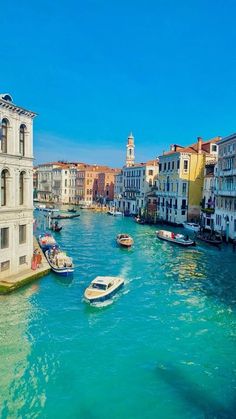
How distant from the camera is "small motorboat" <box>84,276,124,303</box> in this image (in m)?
17.6

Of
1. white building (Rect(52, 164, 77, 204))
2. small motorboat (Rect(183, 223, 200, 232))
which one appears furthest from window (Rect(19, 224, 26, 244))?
white building (Rect(52, 164, 77, 204))

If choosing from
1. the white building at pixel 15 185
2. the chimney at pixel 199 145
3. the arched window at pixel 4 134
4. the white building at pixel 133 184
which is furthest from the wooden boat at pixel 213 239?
the white building at pixel 133 184

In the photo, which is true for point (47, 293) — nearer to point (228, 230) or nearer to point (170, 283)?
point (170, 283)

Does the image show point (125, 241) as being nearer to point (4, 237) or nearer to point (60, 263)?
point (60, 263)

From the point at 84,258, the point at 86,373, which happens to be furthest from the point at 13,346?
the point at 84,258

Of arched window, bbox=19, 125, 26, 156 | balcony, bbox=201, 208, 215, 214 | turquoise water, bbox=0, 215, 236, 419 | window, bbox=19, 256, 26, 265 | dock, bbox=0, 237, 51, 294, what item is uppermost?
arched window, bbox=19, 125, 26, 156

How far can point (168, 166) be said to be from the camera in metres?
57.8

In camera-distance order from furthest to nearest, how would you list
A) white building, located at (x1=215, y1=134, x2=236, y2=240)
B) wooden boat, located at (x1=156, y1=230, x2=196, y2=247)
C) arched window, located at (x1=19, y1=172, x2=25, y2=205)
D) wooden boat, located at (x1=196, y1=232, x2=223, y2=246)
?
white building, located at (x1=215, y1=134, x2=236, y2=240)
wooden boat, located at (x1=196, y1=232, x2=223, y2=246)
wooden boat, located at (x1=156, y1=230, x2=196, y2=247)
arched window, located at (x1=19, y1=172, x2=25, y2=205)

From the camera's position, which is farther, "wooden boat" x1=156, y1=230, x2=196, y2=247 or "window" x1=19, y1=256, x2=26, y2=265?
"wooden boat" x1=156, y1=230, x2=196, y2=247

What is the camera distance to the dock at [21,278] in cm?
1755

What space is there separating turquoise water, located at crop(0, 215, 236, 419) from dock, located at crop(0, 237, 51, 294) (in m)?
0.36

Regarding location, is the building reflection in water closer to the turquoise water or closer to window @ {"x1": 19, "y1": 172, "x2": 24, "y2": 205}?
the turquoise water

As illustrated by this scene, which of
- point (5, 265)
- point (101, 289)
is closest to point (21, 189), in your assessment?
point (5, 265)

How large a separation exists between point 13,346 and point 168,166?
156ft
